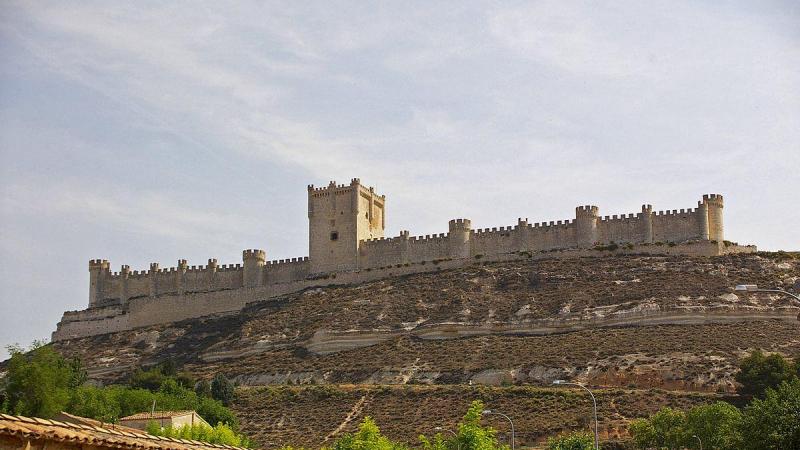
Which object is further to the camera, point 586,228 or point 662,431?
point 586,228

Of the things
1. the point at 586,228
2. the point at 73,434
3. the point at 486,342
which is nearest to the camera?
the point at 73,434

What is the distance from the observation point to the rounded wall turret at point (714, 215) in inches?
3095

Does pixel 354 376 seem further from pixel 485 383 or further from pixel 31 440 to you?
pixel 31 440

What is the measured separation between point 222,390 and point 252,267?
72.2ft

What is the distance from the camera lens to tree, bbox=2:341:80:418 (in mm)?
56906

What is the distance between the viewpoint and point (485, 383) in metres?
66.7


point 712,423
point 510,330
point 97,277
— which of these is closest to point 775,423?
point 712,423

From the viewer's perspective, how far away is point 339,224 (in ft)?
289

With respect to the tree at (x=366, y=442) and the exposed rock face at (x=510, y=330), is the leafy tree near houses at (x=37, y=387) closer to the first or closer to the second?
the exposed rock face at (x=510, y=330)

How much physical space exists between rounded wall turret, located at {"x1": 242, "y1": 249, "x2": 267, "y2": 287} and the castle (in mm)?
70

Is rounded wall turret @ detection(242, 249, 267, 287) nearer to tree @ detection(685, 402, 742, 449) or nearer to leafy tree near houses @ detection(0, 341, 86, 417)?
leafy tree near houses @ detection(0, 341, 86, 417)

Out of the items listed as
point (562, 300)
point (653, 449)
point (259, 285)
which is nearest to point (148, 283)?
point (259, 285)

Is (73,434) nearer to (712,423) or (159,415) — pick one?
(712,423)

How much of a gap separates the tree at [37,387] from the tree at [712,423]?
87.2ft
